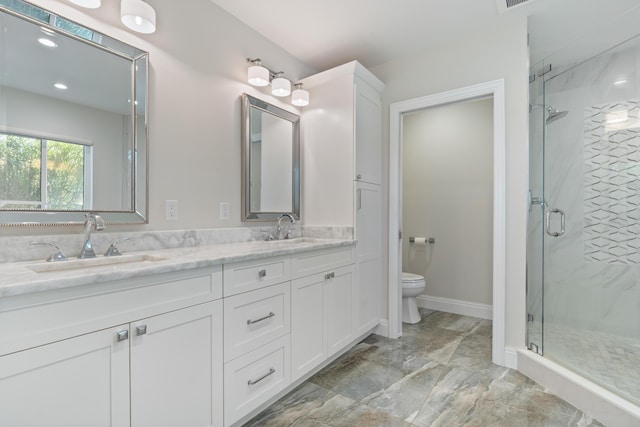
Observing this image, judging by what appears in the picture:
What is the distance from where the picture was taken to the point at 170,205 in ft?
5.65

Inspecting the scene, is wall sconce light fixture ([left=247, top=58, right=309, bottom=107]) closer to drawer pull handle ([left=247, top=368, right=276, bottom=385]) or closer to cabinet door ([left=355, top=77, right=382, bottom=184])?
cabinet door ([left=355, top=77, right=382, bottom=184])

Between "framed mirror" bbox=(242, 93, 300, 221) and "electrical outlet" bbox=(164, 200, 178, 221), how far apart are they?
48cm

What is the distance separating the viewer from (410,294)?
117 inches

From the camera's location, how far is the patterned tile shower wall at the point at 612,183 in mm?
2213

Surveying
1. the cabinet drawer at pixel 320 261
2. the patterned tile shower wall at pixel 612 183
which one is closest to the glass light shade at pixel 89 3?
the cabinet drawer at pixel 320 261

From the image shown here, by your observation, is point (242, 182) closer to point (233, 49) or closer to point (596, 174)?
point (233, 49)

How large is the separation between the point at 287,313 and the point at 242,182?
954 mm

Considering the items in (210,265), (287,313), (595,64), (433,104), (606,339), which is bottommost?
(606,339)

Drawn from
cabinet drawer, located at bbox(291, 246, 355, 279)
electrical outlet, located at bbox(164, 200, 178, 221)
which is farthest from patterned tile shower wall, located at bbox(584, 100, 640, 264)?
electrical outlet, located at bbox(164, 200, 178, 221)

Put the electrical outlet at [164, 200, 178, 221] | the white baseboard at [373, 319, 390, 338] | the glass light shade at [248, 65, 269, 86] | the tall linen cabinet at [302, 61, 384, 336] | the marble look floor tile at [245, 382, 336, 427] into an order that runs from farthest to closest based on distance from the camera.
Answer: the white baseboard at [373, 319, 390, 338] < the tall linen cabinet at [302, 61, 384, 336] < the glass light shade at [248, 65, 269, 86] < the electrical outlet at [164, 200, 178, 221] < the marble look floor tile at [245, 382, 336, 427]

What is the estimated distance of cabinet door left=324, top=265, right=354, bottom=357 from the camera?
2037 mm

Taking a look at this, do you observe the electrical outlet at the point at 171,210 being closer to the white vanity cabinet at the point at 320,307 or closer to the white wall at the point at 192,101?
the white wall at the point at 192,101

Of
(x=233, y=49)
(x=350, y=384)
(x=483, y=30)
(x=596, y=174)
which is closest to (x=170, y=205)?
(x=233, y=49)

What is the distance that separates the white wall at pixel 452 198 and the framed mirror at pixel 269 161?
1.52m
